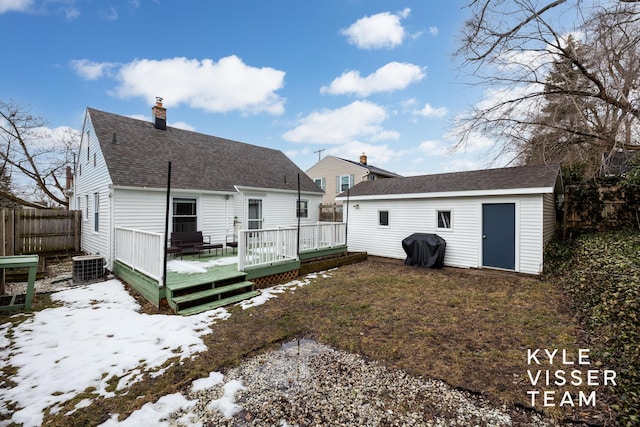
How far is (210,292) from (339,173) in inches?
702

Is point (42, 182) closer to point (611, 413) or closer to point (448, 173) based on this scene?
point (448, 173)

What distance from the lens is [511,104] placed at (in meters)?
6.39

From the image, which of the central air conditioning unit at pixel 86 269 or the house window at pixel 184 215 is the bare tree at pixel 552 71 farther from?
the central air conditioning unit at pixel 86 269

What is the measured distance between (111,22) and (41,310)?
9785mm

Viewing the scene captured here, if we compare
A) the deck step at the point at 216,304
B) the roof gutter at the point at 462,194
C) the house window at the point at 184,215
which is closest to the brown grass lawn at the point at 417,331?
the deck step at the point at 216,304

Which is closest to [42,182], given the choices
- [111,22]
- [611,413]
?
[111,22]

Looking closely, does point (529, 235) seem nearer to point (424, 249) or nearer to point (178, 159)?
point (424, 249)

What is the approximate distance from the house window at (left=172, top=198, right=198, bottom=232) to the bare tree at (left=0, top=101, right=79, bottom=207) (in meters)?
11.5

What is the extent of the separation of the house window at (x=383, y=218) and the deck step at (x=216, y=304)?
6.40 m

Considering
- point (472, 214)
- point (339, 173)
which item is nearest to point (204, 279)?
point (472, 214)

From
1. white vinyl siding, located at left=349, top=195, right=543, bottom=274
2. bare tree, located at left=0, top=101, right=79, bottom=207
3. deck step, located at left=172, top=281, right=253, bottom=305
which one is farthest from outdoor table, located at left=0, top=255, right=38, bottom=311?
bare tree, located at left=0, top=101, right=79, bottom=207

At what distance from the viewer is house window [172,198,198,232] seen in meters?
9.24

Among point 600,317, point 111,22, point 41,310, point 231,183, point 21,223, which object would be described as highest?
point 111,22

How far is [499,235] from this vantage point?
825 centimetres
